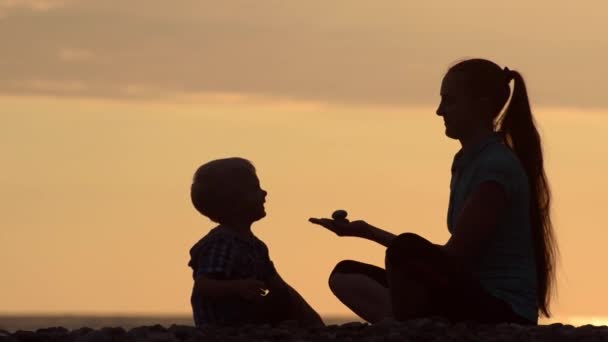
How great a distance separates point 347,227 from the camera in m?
13.3

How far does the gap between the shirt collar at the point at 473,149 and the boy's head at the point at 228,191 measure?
190 centimetres

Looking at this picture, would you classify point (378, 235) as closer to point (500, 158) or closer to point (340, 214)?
point (340, 214)

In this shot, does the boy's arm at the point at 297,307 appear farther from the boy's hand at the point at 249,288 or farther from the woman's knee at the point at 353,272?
the boy's hand at the point at 249,288

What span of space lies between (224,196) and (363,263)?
1.32 m

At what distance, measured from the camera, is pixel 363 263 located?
14.4 m

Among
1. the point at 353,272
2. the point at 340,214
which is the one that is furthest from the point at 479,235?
the point at 353,272

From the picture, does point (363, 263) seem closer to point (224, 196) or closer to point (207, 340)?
point (224, 196)

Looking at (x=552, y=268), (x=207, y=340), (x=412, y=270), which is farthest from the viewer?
(x=552, y=268)

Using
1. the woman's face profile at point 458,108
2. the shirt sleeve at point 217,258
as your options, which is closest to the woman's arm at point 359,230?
the woman's face profile at point 458,108

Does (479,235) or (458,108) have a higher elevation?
(458,108)

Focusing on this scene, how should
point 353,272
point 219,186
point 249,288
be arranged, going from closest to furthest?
1. point 249,288
2. point 353,272
3. point 219,186

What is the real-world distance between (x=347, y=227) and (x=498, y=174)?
1241 mm

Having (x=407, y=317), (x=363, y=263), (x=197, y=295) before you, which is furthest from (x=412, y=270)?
(x=197, y=295)

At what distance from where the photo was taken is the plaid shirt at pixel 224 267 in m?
14.3
